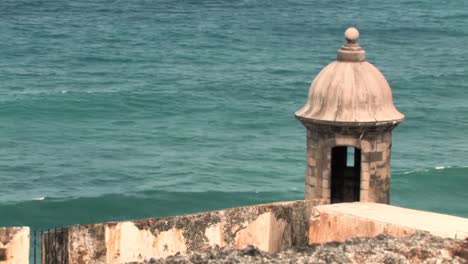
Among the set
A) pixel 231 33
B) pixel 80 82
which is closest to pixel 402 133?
pixel 80 82

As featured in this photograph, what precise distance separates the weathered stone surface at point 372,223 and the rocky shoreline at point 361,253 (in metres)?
0.57

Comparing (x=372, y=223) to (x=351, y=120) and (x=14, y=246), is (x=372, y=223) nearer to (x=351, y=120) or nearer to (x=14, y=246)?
(x=351, y=120)

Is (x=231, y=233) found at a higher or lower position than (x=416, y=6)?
lower

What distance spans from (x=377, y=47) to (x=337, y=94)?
8586 centimetres

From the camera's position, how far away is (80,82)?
85.6m

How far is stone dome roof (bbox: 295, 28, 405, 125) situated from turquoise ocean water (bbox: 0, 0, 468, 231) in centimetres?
3146

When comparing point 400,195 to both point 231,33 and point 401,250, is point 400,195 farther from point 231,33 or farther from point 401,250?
point 231,33

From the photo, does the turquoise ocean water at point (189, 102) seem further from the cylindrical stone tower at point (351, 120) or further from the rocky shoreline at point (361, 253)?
the rocky shoreline at point (361, 253)

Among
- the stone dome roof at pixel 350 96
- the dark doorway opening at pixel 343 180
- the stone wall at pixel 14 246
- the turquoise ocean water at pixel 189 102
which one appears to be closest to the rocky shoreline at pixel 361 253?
the stone wall at pixel 14 246

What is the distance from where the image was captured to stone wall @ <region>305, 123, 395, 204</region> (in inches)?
843

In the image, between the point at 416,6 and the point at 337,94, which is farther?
the point at 416,6

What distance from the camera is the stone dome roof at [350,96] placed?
21203 mm

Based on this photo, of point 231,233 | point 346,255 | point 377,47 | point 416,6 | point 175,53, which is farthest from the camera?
point 416,6

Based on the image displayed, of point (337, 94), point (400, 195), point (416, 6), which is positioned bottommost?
point (400, 195)
